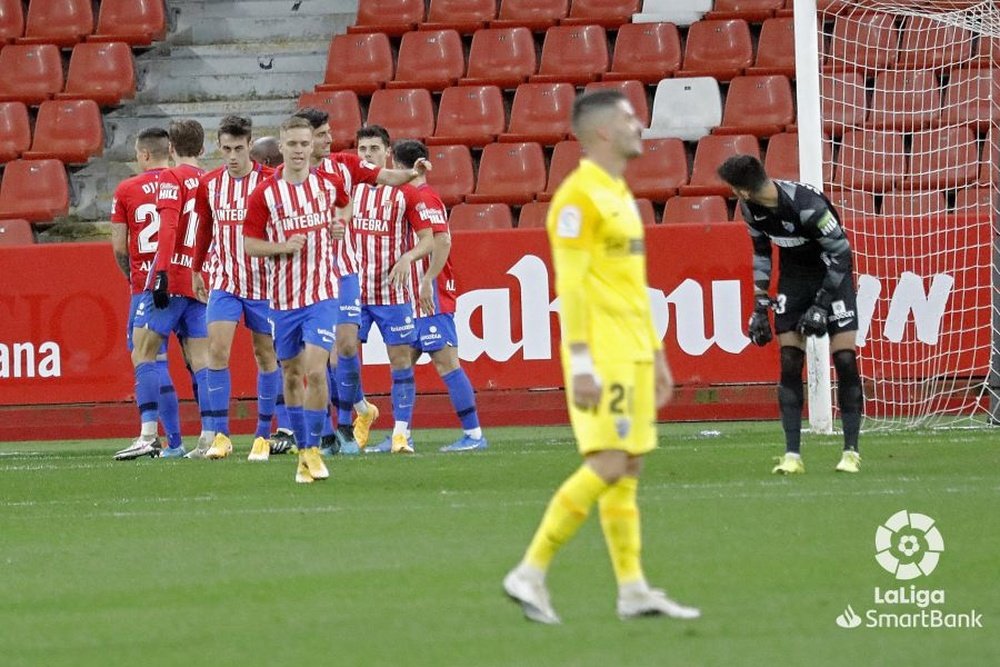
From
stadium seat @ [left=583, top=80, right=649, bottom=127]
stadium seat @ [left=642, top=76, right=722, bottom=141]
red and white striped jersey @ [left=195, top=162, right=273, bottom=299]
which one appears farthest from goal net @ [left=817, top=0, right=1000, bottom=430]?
red and white striped jersey @ [left=195, top=162, right=273, bottom=299]

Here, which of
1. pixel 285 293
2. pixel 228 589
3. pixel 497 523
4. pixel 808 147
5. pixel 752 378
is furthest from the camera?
pixel 752 378

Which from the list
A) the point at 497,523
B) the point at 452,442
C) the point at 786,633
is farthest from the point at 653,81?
the point at 786,633

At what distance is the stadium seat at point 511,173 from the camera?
16719 mm

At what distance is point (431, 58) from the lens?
18281mm

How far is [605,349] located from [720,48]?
12.8 metres

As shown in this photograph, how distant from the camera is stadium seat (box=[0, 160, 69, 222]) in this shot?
1738 centimetres

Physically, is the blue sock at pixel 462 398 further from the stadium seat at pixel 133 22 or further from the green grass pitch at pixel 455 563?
the stadium seat at pixel 133 22

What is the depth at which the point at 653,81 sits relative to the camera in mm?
17781

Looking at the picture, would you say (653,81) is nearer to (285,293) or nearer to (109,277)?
(109,277)

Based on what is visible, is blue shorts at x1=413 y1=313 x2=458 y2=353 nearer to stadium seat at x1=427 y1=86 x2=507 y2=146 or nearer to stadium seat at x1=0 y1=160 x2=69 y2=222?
stadium seat at x1=427 y1=86 x2=507 y2=146

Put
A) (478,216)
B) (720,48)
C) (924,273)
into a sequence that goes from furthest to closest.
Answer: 1. (720,48)
2. (478,216)
3. (924,273)

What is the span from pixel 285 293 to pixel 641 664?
5607 mm

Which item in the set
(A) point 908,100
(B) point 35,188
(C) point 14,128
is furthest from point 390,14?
(A) point 908,100

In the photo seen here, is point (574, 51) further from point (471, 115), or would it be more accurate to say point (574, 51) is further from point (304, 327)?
point (304, 327)
